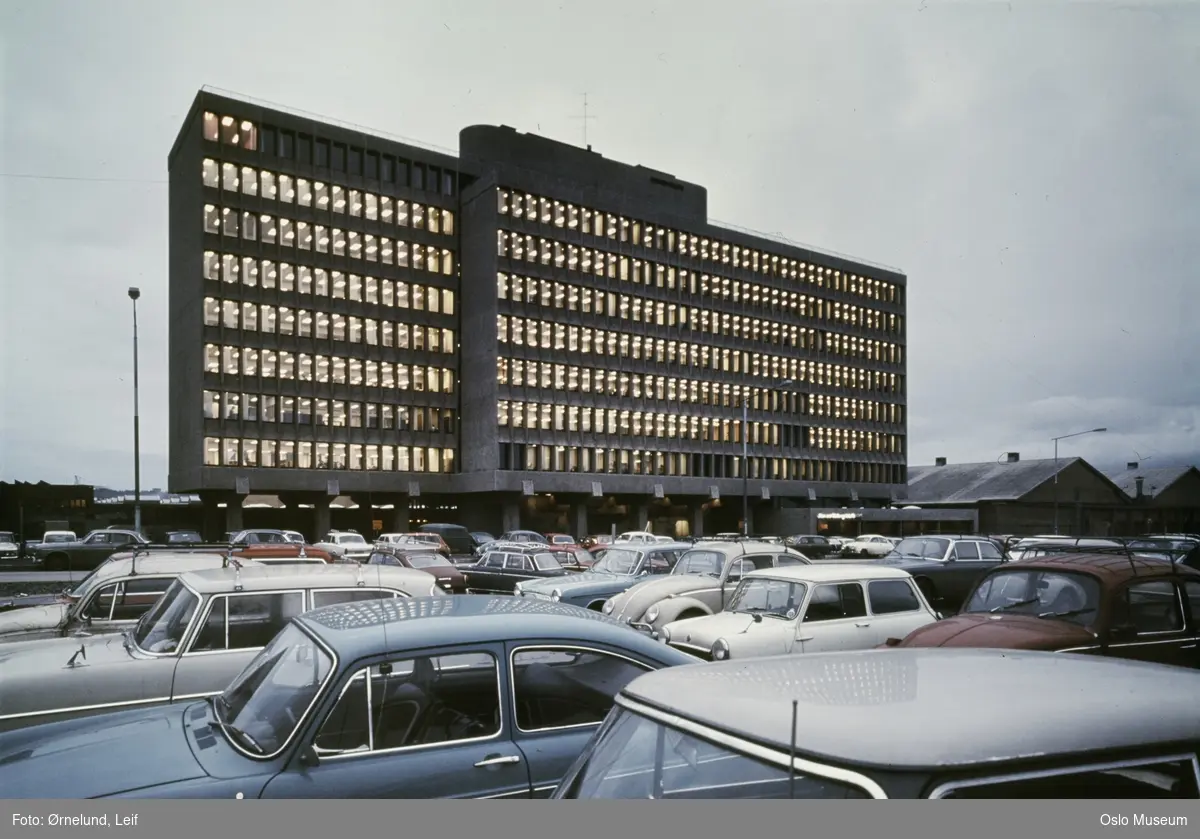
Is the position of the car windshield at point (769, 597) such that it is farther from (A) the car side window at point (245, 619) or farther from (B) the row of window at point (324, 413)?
(B) the row of window at point (324, 413)

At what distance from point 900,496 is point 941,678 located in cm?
8474

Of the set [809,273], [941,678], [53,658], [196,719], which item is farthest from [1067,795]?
[809,273]

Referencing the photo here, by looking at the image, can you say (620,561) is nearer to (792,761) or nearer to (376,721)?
(376,721)

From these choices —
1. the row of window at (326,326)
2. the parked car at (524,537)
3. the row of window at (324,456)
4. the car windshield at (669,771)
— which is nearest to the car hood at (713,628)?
the car windshield at (669,771)

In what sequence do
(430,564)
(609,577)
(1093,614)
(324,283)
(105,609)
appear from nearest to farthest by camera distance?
(1093,614), (105,609), (609,577), (430,564), (324,283)

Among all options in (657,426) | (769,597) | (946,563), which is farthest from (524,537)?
(769,597)

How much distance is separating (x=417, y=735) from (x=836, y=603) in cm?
608

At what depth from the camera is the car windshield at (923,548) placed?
18281 mm

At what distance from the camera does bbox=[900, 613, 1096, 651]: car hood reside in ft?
21.0

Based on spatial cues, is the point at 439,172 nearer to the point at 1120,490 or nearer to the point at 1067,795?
the point at 1120,490

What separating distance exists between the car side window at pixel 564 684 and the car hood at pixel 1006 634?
3.56 meters

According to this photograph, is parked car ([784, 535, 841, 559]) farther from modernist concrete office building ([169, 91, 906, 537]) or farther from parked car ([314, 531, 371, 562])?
modernist concrete office building ([169, 91, 906, 537])

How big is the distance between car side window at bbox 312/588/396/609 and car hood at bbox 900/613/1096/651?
4563 millimetres

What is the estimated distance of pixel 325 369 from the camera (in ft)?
187
